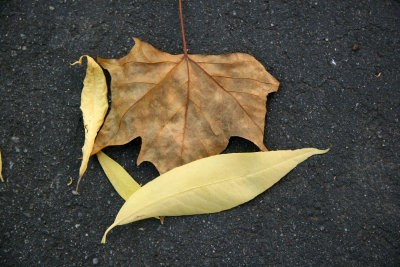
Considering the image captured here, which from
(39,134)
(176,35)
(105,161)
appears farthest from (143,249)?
(176,35)

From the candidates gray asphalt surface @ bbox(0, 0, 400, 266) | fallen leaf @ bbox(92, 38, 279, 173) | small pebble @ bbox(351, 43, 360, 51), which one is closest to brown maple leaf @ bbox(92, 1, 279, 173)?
fallen leaf @ bbox(92, 38, 279, 173)

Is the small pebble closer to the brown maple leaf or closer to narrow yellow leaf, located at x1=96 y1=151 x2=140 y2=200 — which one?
the brown maple leaf

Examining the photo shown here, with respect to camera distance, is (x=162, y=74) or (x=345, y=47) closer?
(x=162, y=74)

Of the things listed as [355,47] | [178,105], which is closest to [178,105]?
[178,105]

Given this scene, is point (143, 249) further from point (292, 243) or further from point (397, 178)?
point (397, 178)

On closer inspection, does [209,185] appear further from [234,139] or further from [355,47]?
[355,47]
